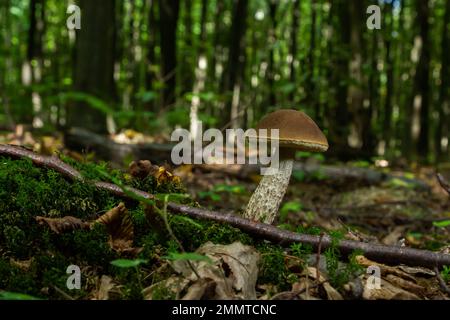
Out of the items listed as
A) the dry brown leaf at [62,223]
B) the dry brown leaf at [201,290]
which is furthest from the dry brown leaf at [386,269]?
the dry brown leaf at [62,223]

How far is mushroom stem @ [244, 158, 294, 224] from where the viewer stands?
2.93 m

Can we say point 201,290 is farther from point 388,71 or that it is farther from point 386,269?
point 388,71

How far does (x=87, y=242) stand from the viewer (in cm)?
219

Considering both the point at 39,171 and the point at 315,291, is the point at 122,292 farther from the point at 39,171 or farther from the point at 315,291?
the point at 39,171

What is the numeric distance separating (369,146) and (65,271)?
354 inches

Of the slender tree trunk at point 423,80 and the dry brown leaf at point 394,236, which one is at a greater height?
the slender tree trunk at point 423,80

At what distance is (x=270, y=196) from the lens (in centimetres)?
296

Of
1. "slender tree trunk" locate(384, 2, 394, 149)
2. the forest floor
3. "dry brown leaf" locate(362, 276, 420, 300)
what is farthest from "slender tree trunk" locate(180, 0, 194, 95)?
"dry brown leaf" locate(362, 276, 420, 300)

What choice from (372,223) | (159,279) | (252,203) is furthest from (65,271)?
(372,223)

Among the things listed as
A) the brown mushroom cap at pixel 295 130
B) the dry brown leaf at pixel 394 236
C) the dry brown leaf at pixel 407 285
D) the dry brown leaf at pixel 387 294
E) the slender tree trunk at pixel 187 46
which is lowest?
the dry brown leaf at pixel 394 236

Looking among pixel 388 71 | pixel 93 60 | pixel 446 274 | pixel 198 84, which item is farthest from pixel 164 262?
pixel 388 71

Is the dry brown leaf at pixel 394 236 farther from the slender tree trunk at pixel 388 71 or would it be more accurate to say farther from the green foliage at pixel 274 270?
the slender tree trunk at pixel 388 71

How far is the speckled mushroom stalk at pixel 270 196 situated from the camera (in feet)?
9.62

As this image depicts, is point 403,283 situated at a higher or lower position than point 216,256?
lower
